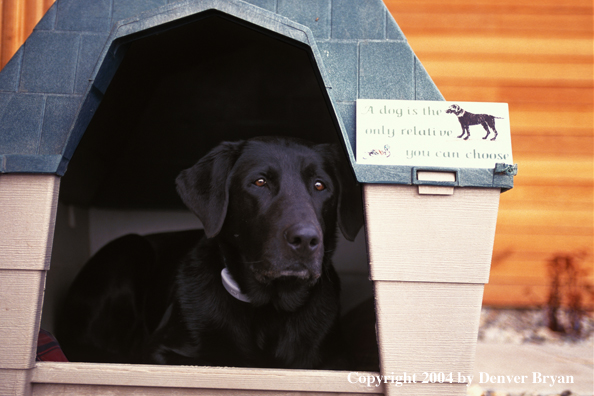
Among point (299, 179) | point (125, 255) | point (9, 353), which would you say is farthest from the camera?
point (125, 255)

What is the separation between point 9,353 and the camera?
3.74 ft

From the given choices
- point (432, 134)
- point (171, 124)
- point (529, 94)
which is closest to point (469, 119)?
point (432, 134)

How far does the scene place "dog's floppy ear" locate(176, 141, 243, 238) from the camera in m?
1.58

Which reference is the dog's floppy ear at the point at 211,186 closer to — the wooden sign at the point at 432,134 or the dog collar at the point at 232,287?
the dog collar at the point at 232,287

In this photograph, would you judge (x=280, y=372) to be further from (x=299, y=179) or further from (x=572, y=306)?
(x=572, y=306)

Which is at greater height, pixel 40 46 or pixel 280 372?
pixel 40 46

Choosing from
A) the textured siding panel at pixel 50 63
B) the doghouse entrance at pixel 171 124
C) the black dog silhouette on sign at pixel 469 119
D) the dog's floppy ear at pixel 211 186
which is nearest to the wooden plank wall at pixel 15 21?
the doghouse entrance at pixel 171 124

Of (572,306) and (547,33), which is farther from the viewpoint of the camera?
(547,33)

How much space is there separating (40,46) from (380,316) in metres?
1.40

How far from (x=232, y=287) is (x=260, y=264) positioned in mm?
222

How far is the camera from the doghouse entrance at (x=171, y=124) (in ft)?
6.55

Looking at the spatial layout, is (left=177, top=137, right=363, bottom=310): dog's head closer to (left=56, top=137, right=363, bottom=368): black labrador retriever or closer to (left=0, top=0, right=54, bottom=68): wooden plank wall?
(left=56, top=137, right=363, bottom=368): black labrador retriever

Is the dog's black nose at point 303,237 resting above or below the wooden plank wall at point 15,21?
below

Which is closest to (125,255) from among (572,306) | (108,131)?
(108,131)
